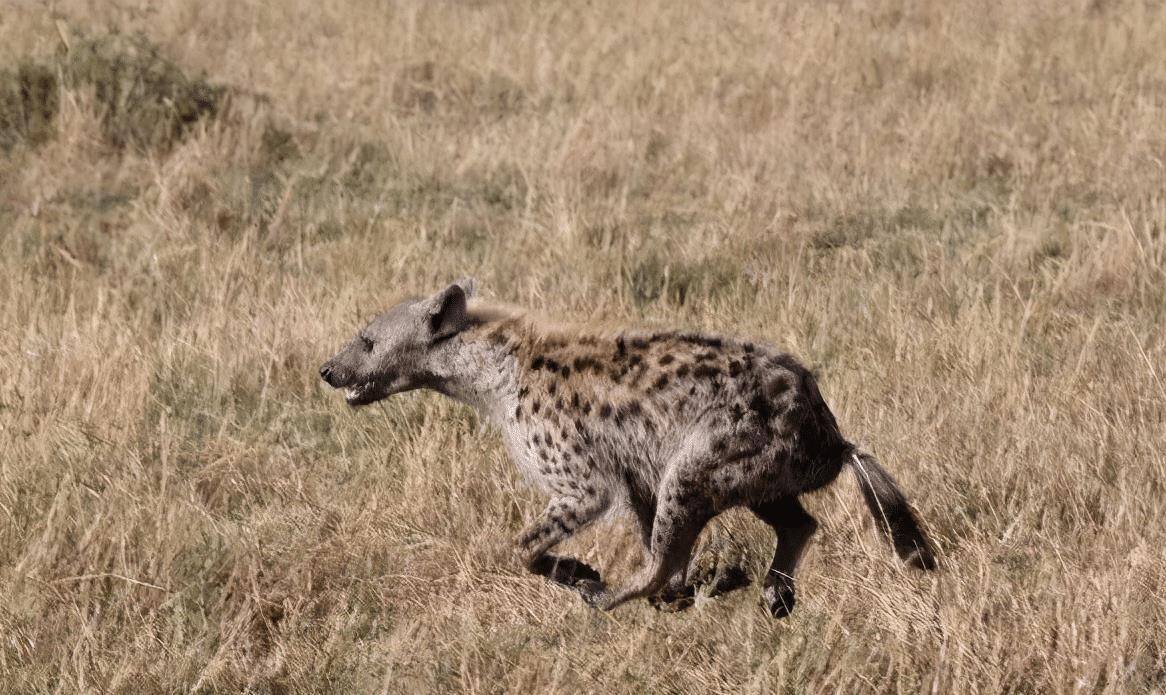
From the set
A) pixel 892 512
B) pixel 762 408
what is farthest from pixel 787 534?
pixel 762 408

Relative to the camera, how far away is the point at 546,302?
25.1ft

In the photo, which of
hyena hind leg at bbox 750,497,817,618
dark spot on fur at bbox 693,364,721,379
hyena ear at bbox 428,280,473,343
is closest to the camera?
dark spot on fur at bbox 693,364,721,379

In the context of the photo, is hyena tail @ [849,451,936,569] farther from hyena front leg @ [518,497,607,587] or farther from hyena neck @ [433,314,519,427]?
hyena neck @ [433,314,519,427]

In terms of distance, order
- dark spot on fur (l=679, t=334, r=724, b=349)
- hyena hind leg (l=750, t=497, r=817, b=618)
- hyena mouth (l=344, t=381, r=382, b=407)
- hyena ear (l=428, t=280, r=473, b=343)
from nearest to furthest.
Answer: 1. dark spot on fur (l=679, t=334, r=724, b=349)
2. hyena hind leg (l=750, t=497, r=817, b=618)
3. hyena ear (l=428, t=280, r=473, b=343)
4. hyena mouth (l=344, t=381, r=382, b=407)

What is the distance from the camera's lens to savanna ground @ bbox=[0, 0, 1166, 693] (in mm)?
4598

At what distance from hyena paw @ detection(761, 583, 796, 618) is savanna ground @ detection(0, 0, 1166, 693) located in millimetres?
45

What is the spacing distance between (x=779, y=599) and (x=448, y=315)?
155cm

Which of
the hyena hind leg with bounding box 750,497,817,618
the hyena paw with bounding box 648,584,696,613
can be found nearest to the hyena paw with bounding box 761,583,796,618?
the hyena hind leg with bounding box 750,497,817,618

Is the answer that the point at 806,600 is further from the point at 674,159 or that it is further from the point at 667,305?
the point at 674,159

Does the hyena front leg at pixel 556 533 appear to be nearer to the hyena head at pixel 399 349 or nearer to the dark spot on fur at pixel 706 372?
the dark spot on fur at pixel 706 372

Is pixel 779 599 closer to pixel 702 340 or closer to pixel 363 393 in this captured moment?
pixel 702 340

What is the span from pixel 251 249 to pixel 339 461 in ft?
9.50

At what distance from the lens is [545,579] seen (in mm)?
5195

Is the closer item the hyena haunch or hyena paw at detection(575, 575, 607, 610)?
→ the hyena haunch
